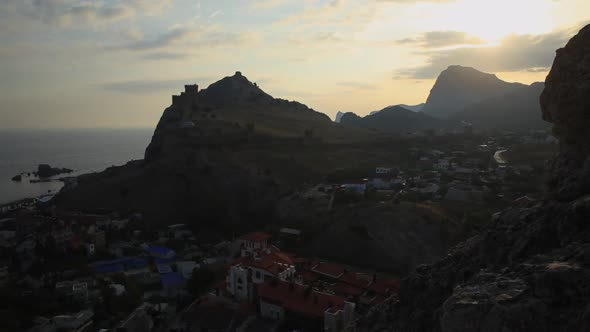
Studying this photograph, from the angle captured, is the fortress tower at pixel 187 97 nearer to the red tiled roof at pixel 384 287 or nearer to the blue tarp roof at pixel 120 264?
the blue tarp roof at pixel 120 264

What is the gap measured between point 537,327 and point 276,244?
96.1 ft

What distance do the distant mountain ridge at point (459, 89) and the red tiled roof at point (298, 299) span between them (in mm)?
153084

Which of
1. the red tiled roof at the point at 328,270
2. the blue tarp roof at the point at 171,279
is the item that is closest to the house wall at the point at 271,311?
the red tiled roof at the point at 328,270

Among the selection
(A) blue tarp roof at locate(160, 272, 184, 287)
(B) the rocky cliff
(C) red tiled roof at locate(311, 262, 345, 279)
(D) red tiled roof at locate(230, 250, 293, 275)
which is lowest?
(A) blue tarp roof at locate(160, 272, 184, 287)

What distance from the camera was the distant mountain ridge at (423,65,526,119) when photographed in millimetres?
167125

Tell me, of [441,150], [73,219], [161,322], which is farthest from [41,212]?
[441,150]

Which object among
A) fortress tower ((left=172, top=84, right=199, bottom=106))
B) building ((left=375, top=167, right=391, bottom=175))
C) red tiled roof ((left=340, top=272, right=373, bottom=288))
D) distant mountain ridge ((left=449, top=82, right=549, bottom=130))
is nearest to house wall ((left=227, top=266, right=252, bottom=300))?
red tiled roof ((left=340, top=272, right=373, bottom=288))

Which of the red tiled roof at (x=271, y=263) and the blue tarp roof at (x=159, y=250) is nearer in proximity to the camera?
the red tiled roof at (x=271, y=263)

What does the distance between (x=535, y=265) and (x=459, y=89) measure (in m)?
186

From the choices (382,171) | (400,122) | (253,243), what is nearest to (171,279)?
(253,243)

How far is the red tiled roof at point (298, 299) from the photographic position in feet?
60.1

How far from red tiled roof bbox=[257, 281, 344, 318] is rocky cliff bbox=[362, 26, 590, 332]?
35.7 feet

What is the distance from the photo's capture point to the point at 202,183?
160 ft

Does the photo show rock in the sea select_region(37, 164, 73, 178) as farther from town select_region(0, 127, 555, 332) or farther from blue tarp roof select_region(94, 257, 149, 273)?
blue tarp roof select_region(94, 257, 149, 273)
